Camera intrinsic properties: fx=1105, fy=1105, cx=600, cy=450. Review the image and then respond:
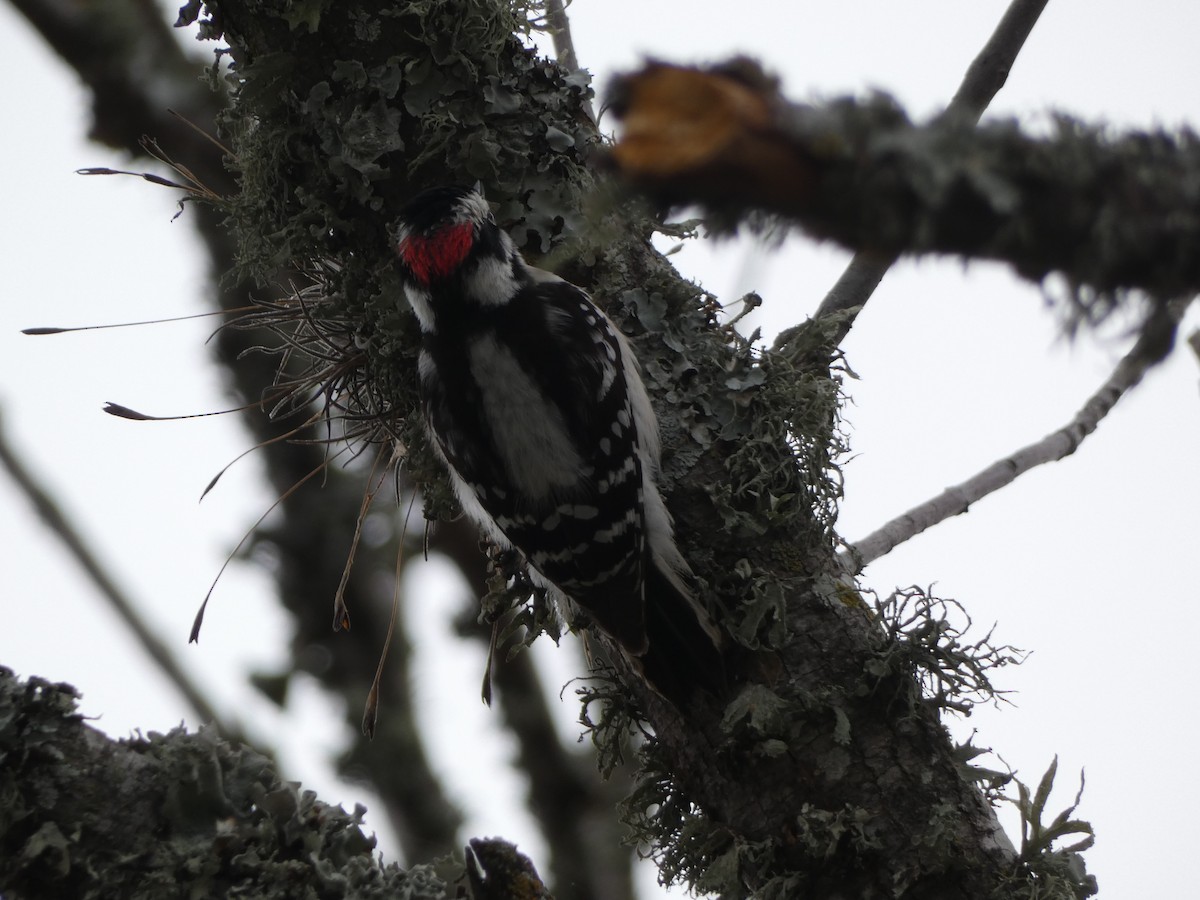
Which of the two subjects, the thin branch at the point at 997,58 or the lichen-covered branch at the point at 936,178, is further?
the thin branch at the point at 997,58

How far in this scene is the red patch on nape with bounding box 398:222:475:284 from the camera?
2.67m

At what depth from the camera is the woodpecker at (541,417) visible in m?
2.62

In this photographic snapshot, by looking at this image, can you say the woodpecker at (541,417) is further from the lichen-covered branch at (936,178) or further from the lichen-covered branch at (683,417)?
the lichen-covered branch at (936,178)

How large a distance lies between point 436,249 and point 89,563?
7.40 ft

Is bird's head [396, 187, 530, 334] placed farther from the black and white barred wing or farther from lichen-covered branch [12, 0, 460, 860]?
lichen-covered branch [12, 0, 460, 860]

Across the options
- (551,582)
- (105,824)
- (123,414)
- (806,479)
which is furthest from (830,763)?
(123,414)

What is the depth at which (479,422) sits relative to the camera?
9.41 feet

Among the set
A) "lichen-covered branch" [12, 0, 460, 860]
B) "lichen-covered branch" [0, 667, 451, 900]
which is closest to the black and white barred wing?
"lichen-covered branch" [0, 667, 451, 900]

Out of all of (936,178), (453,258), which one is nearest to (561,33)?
(453,258)

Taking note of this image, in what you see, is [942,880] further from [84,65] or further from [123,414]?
[84,65]

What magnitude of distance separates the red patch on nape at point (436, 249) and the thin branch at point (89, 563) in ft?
6.87

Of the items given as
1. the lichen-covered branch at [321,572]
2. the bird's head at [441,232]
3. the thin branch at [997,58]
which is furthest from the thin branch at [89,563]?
the thin branch at [997,58]

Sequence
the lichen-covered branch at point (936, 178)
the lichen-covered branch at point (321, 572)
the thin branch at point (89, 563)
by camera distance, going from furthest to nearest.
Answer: the lichen-covered branch at point (321, 572)
the thin branch at point (89, 563)
the lichen-covered branch at point (936, 178)

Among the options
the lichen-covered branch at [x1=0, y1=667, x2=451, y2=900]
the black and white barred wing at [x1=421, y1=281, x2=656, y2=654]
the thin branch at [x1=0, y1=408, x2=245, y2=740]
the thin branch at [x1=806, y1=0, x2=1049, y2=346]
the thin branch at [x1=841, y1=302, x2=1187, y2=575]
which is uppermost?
the thin branch at [x1=0, y1=408, x2=245, y2=740]
